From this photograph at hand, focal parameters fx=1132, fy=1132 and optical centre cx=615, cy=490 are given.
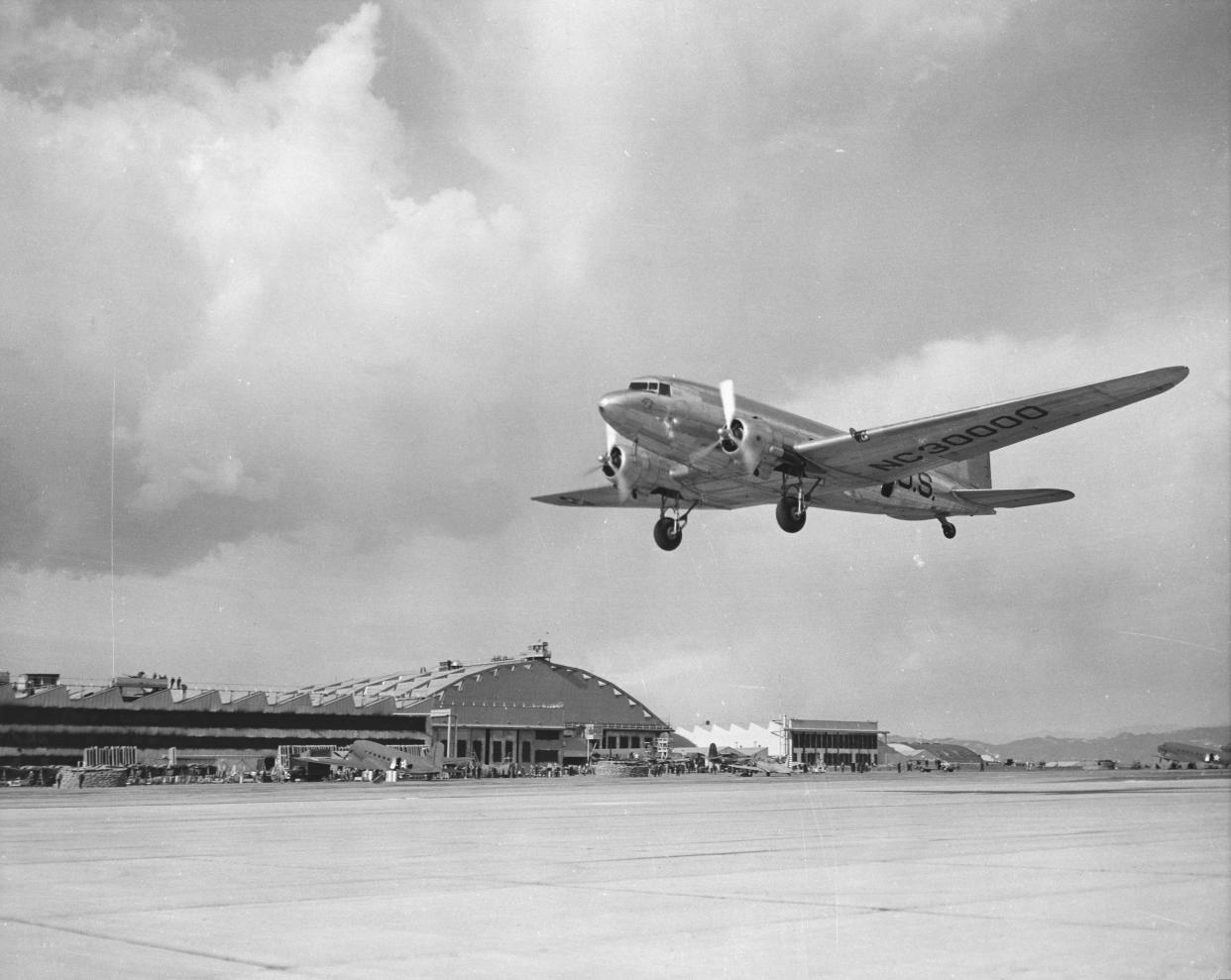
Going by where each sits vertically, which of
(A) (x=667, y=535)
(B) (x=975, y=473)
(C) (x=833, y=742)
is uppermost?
(B) (x=975, y=473)

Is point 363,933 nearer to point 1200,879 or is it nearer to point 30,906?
point 30,906

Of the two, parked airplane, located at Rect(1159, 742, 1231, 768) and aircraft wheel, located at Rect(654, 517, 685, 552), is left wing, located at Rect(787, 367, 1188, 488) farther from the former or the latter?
parked airplane, located at Rect(1159, 742, 1231, 768)

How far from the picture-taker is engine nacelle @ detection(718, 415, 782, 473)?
37.5 metres

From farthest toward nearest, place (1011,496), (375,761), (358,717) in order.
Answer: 1. (358,717)
2. (375,761)
3. (1011,496)

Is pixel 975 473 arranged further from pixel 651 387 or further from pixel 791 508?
pixel 651 387

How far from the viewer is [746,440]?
123ft

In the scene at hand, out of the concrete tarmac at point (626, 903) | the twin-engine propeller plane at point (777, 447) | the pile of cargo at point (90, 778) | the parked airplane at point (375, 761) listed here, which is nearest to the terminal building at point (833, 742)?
the parked airplane at point (375, 761)

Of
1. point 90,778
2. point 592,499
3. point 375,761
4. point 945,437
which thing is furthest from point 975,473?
point 375,761

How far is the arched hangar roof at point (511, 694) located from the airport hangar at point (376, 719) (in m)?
0.16

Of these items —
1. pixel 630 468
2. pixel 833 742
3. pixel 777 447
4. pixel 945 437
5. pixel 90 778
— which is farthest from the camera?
pixel 833 742

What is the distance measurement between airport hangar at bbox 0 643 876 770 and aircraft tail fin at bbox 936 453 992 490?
7156 cm

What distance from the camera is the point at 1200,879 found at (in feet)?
40.4

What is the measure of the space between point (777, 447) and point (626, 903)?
94.8 feet

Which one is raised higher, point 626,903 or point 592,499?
point 592,499
